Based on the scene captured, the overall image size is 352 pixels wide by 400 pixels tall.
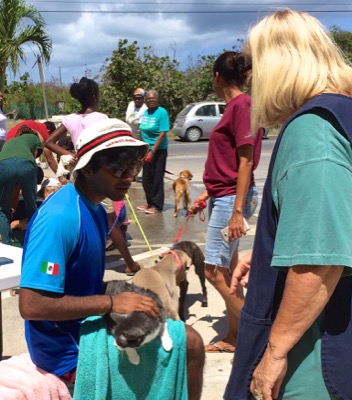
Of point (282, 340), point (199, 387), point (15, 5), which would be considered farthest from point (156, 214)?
point (15, 5)

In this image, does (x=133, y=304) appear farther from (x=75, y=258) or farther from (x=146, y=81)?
(x=146, y=81)

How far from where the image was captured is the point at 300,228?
1479 mm

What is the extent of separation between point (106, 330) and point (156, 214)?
648 cm

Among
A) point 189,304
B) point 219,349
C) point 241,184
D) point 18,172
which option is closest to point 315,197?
point 241,184

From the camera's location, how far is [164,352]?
2.16 m

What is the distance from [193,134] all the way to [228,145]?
19.4 meters

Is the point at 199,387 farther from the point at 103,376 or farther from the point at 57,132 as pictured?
the point at 57,132

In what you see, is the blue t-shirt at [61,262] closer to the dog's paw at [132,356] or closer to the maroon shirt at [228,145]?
the dog's paw at [132,356]

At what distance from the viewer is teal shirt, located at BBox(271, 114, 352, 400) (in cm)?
145

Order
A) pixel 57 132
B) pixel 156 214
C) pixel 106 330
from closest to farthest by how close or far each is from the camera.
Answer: pixel 106 330
pixel 57 132
pixel 156 214

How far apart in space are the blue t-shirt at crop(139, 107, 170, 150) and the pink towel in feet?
20.8

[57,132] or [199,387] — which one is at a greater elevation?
[57,132]

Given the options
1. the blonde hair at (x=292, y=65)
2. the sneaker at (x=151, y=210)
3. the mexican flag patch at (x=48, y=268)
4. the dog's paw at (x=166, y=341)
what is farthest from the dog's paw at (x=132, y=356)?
the sneaker at (x=151, y=210)

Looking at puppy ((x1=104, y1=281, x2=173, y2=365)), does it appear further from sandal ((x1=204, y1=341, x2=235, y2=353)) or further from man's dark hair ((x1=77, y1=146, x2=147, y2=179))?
sandal ((x1=204, y1=341, x2=235, y2=353))
